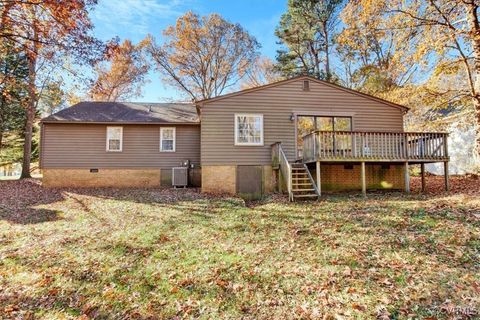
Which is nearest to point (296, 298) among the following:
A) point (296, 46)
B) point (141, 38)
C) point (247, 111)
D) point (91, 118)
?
point (247, 111)

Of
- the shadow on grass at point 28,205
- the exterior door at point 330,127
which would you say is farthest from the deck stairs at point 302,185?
the shadow on grass at point 28,205

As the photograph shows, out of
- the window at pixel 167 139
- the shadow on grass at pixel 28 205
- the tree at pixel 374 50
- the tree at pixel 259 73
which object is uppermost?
the tree at pixel 259 73

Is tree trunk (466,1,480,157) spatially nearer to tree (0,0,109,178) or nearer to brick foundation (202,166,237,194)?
brick foundation (202,166,237,194)

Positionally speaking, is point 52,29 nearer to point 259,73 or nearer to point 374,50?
point 259,73

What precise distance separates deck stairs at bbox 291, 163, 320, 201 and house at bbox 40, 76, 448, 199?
0.12 ft

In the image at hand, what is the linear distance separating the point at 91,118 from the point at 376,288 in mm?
14005

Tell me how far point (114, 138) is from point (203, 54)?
13.7 meters

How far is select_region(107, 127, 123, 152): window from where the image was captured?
13680 mm

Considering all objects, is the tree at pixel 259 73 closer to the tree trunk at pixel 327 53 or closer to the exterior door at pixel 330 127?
the tree trunk at pixel 327 53

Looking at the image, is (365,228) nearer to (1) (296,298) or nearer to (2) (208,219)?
(1) (296,298)

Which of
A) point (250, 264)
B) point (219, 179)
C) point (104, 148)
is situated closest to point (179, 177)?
point (219, 179)

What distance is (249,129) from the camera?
467 inches

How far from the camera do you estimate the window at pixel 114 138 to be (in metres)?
13.7

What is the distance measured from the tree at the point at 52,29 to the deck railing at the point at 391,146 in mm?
8693
